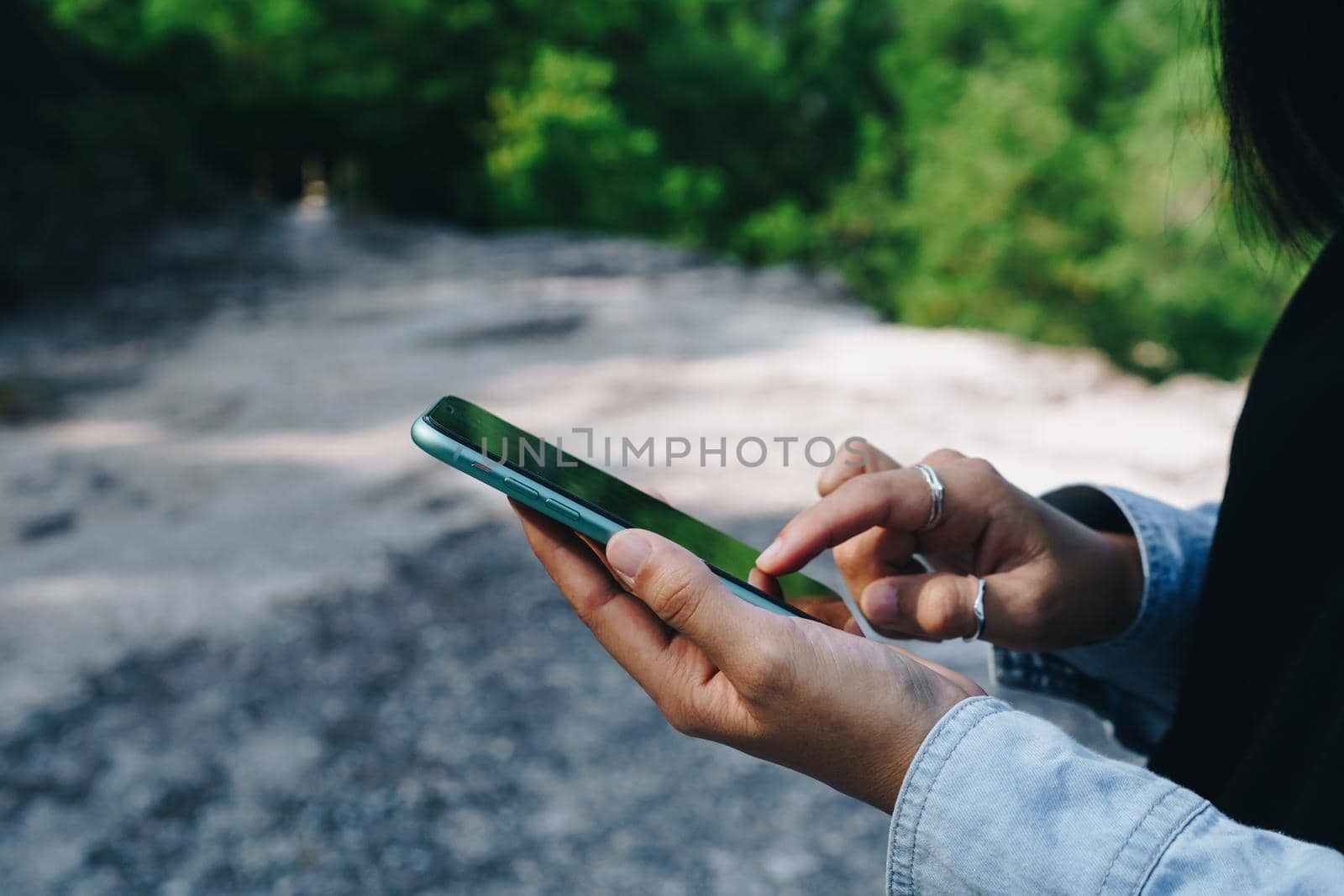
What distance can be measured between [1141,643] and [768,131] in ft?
62.7

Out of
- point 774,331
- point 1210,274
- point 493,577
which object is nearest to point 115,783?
point 493,577

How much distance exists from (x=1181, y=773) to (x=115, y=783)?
224 centimetres

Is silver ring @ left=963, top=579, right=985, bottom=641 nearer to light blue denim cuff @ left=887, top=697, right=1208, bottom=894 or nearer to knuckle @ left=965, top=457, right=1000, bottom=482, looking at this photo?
knuckle @ left=965, top=457, right=1000, bottom=482

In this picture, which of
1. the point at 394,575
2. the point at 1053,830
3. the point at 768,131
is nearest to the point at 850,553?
the point at 1053,830

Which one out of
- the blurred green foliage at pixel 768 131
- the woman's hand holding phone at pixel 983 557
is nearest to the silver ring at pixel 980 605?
the woman's hand holding phone at pixel 983 557

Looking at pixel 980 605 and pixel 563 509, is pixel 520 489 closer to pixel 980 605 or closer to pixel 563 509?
pixel 563 509

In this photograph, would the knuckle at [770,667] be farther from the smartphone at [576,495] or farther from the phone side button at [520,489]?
the phone side button at [520,489]

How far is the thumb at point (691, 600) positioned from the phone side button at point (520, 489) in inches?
4.9

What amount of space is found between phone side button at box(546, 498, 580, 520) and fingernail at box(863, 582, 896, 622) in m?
0.38

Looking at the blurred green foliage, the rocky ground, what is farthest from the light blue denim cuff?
the blurred green foliage

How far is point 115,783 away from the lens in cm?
229

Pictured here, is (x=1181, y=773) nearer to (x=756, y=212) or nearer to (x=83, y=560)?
(x=83, y=560)

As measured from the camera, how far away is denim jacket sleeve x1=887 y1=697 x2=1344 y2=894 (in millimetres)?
713

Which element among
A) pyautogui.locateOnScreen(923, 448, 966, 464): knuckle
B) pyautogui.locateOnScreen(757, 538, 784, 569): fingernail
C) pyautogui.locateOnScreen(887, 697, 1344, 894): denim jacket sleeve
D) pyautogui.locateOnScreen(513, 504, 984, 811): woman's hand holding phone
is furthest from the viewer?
pyautogui.locateOnScreen(923, 448, 966, 464): knuckle
